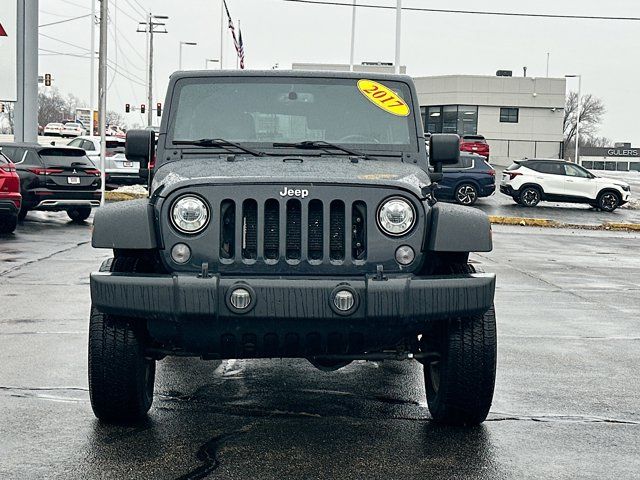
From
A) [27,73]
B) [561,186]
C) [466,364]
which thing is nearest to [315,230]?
[466,364]

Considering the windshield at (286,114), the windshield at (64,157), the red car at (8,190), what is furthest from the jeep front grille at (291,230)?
the windshield at (64,157)

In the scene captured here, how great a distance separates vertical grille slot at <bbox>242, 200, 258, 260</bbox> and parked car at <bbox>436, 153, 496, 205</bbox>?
28.0m

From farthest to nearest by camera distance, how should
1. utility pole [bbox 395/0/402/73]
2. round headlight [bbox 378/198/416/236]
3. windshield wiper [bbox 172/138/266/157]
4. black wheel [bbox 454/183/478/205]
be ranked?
Answer: utility pole [bbox 395/0/402/73]
black wheel [bbox 454/183/478/205]
windshield wiper [bbox 172/138/266/157]
round headlight [bbox 378/198/416/236]

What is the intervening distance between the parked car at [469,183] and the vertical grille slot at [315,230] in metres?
27.9

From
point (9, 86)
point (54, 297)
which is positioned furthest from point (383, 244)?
point (9, 86)

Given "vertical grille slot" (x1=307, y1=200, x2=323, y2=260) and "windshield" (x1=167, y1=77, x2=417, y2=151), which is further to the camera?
"windshield" (x1=167, y1=77, x2=417, y2=151)

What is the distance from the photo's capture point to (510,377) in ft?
25.3

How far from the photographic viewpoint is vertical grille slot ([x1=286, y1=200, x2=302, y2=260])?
559 centimetres

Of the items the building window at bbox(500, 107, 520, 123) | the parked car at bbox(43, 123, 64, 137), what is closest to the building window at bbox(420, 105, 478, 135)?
the building window at bbox(500, 107, 520, 123)

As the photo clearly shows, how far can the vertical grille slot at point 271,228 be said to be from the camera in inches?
220

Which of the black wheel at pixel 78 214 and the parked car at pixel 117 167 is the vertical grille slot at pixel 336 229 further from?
the parked car at pixel 117 167

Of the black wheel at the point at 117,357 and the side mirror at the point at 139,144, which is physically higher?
the side mirror at the point at 139,144

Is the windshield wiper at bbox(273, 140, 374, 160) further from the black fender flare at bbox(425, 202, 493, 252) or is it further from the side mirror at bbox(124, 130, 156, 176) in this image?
the black fender flare at bbox(425, 202, 493, 252)

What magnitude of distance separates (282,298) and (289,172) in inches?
34.1
